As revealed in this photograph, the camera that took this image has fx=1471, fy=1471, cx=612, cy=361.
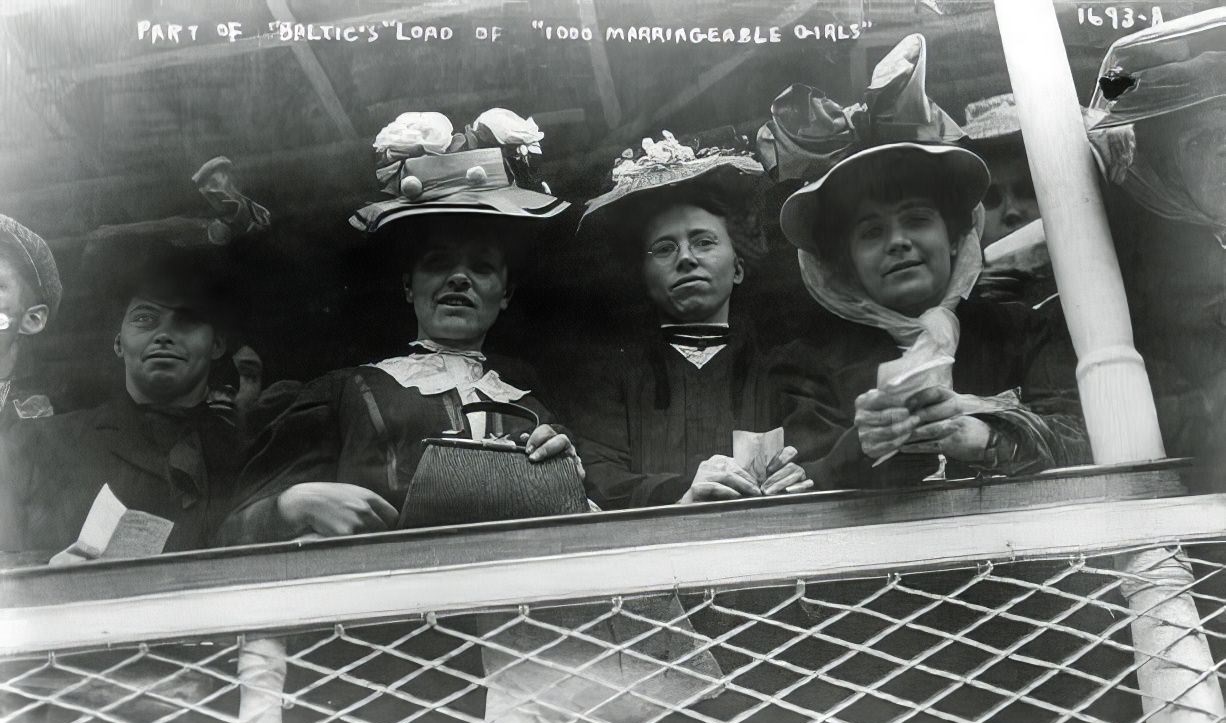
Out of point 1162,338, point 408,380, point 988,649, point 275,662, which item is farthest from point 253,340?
point 1162,338

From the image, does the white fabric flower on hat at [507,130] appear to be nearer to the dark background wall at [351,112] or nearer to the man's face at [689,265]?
the dark background wall at [351,112]

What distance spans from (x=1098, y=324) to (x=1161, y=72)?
1101mm

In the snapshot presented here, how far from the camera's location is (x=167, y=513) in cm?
538

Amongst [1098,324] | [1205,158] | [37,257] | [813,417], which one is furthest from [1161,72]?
[37,257]

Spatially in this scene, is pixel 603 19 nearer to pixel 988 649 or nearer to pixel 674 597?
pixel 674 597

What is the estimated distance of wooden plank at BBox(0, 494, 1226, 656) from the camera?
5.12m

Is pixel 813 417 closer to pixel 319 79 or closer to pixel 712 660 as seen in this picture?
pixel 712 660

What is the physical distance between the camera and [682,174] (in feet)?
18.5

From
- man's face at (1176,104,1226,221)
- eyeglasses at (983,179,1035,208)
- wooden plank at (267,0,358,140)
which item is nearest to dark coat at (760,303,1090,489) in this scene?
eyeglasses at (983,179,1035,208)

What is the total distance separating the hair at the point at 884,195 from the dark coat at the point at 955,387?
1.01 feet

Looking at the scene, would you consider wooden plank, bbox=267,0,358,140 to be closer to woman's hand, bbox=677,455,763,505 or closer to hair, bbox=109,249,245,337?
hair, bbox=109,249,245,337

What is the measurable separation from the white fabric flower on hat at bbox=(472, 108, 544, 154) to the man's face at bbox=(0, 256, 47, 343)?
6.01ft

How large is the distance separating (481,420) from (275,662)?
1119 mm

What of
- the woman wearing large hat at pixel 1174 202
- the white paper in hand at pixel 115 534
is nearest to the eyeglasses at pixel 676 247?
the woman wearing large hat at pixel 1174 202
